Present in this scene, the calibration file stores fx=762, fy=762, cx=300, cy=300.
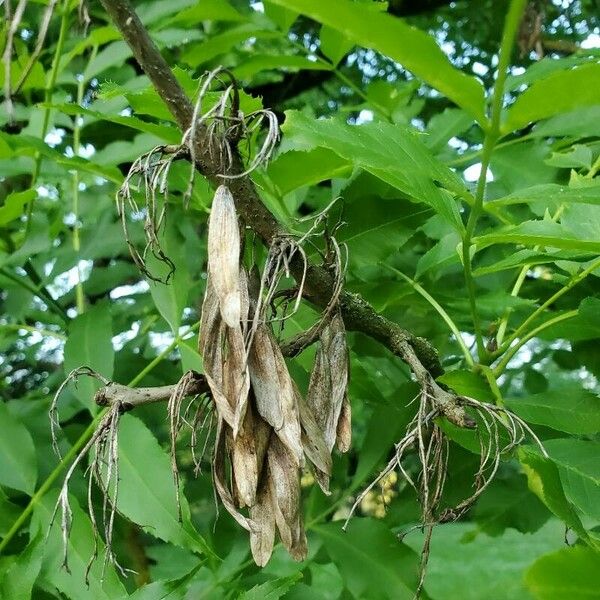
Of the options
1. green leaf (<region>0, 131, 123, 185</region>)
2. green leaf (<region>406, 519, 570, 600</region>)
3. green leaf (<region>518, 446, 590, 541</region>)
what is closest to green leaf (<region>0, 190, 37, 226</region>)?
green leaf (<region>0, 131, 123, 185</region>)

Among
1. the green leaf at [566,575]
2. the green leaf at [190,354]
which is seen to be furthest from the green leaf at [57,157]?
the green leaf at [566,575]

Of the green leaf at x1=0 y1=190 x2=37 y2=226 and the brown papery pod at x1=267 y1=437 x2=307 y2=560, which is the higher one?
the green leaf at x1=0 y1=190 x2=37 y2=226

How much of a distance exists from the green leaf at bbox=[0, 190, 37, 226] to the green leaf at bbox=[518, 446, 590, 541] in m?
0.48

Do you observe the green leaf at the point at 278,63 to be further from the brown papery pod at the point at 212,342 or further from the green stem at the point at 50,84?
the brown papery pod at the point at 212,342

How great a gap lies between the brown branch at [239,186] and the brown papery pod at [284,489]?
0.31 ft

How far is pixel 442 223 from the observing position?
73 cm

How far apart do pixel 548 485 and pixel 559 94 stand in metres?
0.17

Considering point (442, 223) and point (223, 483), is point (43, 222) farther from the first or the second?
point (223, 483)

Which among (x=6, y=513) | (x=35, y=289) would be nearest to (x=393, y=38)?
(x=6, y=513)

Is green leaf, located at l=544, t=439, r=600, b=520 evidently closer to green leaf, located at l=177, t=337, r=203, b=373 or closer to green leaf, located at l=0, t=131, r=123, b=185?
green leaf, located at l=177, t=337, r=203, b=373

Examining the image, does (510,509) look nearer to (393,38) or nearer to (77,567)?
(77,567)

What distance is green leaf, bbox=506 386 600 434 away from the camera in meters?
0.50

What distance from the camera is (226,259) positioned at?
0.34 metres

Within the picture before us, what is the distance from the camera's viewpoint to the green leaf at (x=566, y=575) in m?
0.27
